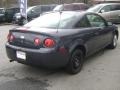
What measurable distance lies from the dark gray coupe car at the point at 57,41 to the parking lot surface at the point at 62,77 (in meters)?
0.32

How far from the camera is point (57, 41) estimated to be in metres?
4.95

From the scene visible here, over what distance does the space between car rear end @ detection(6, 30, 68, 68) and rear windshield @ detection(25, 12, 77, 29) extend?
2.04 ft

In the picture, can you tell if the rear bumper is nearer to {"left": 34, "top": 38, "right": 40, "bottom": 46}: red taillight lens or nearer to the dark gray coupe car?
the dark gray coupe car

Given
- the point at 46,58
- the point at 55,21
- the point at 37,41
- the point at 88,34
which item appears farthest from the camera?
the point at 88,34

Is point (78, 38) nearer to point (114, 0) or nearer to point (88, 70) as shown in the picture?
point (88, 70)

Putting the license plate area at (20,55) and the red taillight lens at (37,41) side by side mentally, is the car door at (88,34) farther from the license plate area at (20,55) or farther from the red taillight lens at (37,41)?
the license plate area at (20,55)

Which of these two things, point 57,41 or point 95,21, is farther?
point 95,21

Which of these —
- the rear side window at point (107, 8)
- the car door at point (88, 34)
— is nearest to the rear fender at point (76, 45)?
the car door at point (88, 34)

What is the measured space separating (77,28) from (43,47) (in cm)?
113

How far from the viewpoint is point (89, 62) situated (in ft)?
21.3

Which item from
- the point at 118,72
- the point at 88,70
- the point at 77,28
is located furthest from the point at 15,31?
the point at 118,72

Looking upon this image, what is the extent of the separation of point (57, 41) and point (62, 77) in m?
0.89

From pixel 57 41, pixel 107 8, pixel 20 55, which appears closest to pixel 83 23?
pixel 57 41

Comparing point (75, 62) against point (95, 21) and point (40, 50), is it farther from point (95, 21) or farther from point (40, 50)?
point (95, 21)
